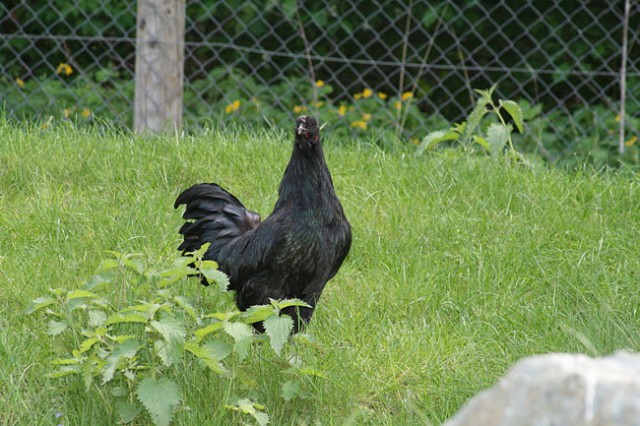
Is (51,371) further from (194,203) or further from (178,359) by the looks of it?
(194,203)

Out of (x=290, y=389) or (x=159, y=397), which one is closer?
(x=159, y=397)

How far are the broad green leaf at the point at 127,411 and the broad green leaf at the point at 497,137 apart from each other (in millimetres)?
2595

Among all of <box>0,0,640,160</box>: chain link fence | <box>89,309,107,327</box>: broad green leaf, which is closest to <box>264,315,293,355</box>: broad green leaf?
<box>89,309,107,327</box>: broad green leaf

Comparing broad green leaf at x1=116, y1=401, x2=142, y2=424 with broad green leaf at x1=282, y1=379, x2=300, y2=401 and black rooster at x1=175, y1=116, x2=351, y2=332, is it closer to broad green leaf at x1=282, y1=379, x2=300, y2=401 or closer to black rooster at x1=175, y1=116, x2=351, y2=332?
broad green leaf at x1=282, y1=379, x2=300, y2=401

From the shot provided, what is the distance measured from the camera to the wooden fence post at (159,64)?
17.5 feet

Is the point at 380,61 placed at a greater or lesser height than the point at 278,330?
lesser

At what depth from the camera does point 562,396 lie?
144 centimetres

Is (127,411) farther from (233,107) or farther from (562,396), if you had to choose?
(233,107)

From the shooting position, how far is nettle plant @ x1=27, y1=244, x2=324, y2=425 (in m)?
2.95

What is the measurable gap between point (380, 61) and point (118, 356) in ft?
16.9

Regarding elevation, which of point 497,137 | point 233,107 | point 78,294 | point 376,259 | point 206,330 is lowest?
point 497,137

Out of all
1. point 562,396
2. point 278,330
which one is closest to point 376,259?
point 278,330

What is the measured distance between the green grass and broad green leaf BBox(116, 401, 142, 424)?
0.34 feet

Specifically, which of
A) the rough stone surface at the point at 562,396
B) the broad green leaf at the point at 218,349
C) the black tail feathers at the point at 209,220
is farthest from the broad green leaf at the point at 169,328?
the rough stone surface at the point at 562,396
